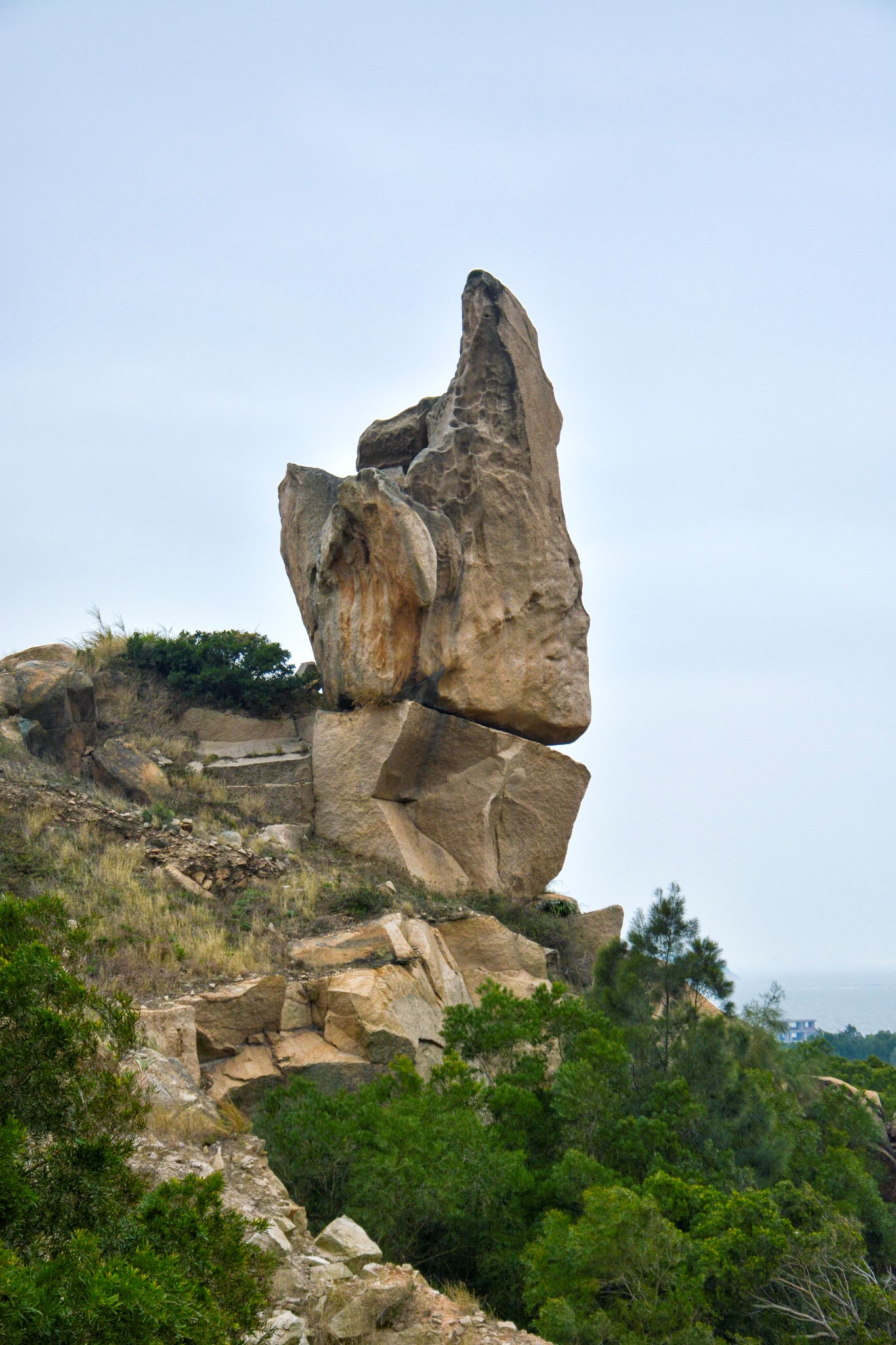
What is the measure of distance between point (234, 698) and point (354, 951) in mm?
9627

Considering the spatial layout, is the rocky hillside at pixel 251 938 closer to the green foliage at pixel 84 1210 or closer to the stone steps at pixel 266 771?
the stone steps at pixel 266 771

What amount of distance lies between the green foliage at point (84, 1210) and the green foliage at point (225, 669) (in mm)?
15476

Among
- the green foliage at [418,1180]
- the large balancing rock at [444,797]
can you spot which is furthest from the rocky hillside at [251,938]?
the green foliage at [418,1180]

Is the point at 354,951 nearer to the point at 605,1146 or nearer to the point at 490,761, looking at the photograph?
the point at 605,1146

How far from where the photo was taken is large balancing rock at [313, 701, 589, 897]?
1588 centimetres

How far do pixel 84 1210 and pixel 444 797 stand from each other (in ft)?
43.2

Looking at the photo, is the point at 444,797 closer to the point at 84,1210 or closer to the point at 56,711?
the point at 56,711

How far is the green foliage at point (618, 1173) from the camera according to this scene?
261 inches

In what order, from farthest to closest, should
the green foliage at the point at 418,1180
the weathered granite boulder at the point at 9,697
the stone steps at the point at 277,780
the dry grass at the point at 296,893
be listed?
the weathered granite boulder at the point at 9,697 < the stone steps at the point at 277,780 < the dry grass at the point at 296,893 < the green foliage at the point at 418,1180

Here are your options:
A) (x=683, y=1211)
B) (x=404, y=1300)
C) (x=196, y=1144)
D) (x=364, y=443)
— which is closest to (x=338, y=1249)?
(x=404, y=1300)

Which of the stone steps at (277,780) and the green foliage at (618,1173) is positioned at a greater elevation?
the stone steps at (277,780)

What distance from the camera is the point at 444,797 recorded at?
16750 mm

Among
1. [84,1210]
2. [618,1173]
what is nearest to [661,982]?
[618,1173]

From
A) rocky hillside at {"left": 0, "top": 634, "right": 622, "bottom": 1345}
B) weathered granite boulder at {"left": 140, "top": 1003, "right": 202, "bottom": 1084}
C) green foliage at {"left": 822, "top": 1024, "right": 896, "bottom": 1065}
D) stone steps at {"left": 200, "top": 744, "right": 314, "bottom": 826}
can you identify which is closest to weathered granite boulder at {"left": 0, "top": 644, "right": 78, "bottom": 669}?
rocky hillside at {"left": 0, "top": 634, "right": 622, "bottom": 1345}
